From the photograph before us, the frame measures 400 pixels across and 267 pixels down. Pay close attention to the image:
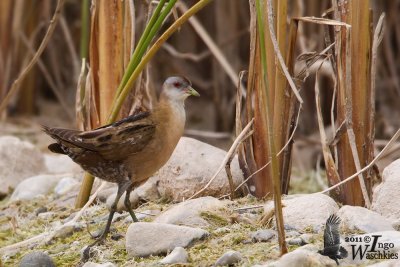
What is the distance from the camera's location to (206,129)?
328 inches

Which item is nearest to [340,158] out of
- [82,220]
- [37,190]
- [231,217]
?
[231,217]

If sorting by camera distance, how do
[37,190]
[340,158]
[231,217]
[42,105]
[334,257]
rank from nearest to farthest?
[334,257]
[231,217]
[340,158]
[37,190]
[42,105]

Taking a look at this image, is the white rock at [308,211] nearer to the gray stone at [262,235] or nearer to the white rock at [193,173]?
the gray stone at [262,235]

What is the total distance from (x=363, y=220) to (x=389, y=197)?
290 mm

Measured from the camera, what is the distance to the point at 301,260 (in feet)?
9.94

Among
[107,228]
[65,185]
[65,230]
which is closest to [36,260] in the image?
[107,228]

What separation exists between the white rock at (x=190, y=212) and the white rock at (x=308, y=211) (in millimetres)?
242

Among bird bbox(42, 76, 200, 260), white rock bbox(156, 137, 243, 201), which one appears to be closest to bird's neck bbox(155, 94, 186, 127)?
bird bbox(42, 76, 200, 260)

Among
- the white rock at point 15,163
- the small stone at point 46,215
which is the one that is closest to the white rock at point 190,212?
the small stone at point 46,215

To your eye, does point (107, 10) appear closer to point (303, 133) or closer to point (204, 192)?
point (204, 192)

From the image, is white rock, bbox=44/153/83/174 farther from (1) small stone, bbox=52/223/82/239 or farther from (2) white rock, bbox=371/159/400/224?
(2) white rock, bbox=371/159/400/224

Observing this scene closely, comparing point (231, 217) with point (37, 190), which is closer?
point (231, 217)

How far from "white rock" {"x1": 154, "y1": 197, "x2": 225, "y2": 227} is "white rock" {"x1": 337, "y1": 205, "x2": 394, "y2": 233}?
562mm

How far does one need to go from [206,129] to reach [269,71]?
14.2ft
